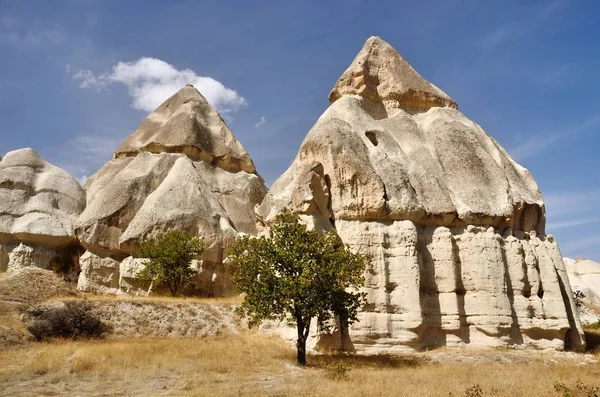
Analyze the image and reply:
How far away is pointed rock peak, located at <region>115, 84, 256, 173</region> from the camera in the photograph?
39781 millimetres

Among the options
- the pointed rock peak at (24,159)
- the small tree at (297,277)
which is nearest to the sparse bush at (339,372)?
the small tree at (297,277)

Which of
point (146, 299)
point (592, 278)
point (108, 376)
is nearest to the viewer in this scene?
point (108, 376)

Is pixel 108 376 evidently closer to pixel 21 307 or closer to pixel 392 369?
pixel 392 369

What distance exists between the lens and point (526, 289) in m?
24.8

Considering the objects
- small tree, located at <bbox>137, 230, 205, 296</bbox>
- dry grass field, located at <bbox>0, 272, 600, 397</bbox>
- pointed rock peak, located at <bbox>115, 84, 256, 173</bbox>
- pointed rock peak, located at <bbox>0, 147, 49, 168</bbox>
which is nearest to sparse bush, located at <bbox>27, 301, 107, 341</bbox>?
dry grass field, located at <bbox>0, 272, 600, 397</bbox>

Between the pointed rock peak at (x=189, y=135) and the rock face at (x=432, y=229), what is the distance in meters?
14.2

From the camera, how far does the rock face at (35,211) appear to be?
32531mm

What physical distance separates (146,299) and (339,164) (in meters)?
12.5

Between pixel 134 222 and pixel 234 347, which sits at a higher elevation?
pixel 134 222

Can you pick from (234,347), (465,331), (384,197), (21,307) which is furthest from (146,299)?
(465,331)

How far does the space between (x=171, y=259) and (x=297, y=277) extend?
12140mm

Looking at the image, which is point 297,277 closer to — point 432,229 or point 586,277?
point 432,229

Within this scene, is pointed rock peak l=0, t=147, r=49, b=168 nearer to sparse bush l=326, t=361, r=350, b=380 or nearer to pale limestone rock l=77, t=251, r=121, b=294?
pale limestone rock l=77, t=251, r=121, b=294

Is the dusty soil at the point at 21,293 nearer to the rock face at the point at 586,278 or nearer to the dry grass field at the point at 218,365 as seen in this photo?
the dry grass field at the point at 218,365
